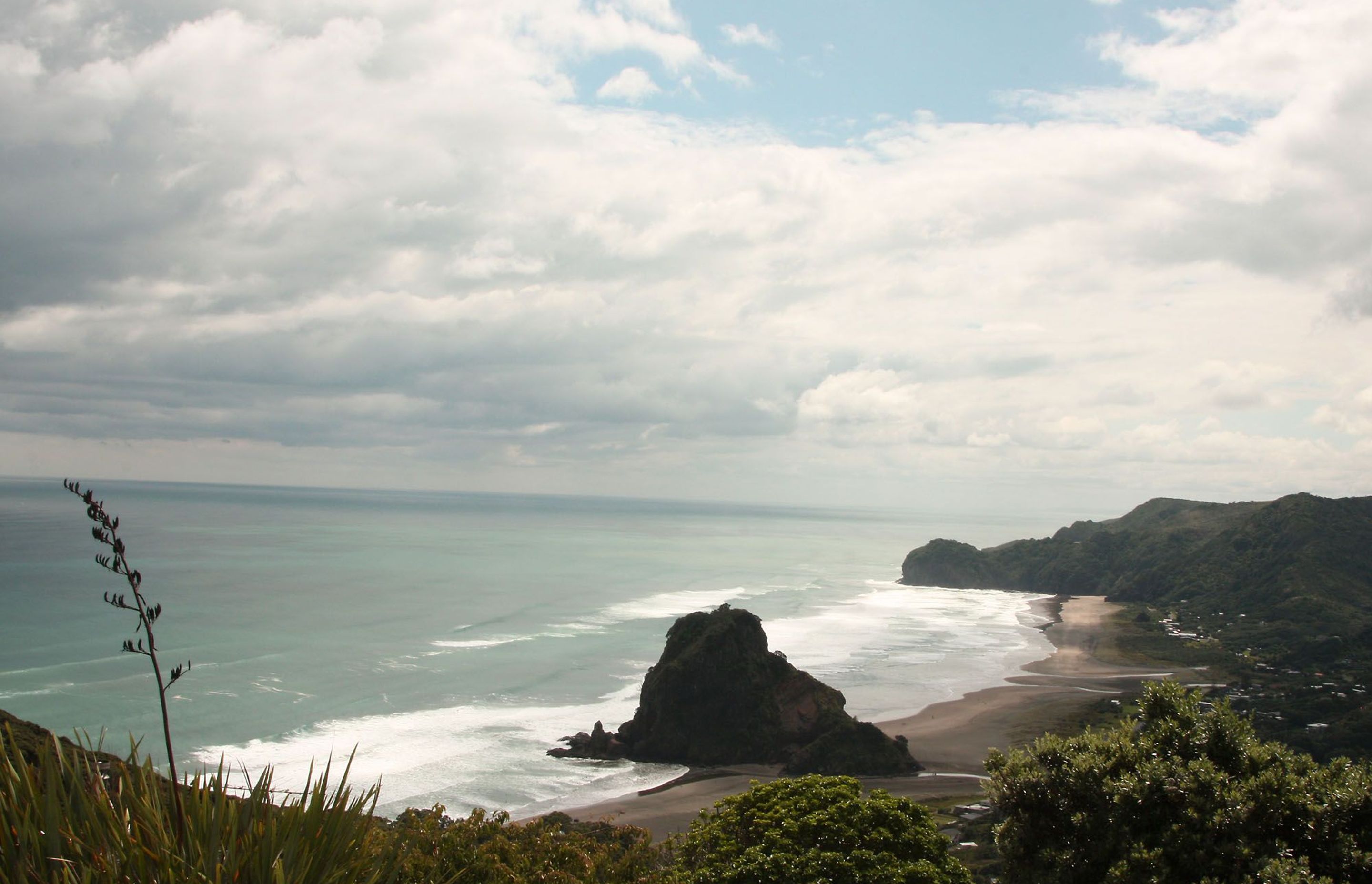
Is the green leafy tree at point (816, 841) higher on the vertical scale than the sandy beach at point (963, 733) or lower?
higher

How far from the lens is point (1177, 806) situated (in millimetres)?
14484

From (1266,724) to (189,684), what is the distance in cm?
6194

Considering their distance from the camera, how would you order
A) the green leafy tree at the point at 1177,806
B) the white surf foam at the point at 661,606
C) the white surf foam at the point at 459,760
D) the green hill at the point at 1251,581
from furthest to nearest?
the white surf foam at the point at 661,606, the green hill at the point at 1251,581, the white surf foam at the point at 459,760, the green leafy tree at the point at 1177,806

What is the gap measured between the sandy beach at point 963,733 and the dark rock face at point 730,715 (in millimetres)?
1522

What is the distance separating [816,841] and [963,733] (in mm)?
35712

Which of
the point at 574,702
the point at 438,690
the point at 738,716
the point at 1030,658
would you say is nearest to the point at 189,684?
the point at 438,690

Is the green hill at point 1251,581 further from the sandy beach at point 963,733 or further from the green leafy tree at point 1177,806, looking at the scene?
the green leafy tree at point 1177,806

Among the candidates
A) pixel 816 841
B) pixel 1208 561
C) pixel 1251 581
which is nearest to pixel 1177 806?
pixel 816 841

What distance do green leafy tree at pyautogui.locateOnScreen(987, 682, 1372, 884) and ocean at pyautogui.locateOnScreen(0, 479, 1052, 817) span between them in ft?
41.3

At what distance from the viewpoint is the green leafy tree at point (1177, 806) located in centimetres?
1327

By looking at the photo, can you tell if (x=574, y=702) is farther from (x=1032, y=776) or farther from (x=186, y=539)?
(x=186, y=539)

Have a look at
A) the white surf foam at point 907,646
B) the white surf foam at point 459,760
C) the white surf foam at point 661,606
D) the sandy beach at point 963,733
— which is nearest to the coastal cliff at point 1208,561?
the white surf foam at point 907,646

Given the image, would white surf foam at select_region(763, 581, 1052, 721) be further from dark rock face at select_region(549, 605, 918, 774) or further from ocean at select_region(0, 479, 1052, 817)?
dark rock face at select_region(549, 605, 918, 774)

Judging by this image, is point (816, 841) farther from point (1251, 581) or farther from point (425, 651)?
point (1251, 581)
